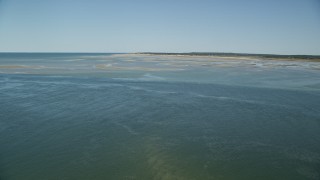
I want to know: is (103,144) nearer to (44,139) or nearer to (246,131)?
(44,139)

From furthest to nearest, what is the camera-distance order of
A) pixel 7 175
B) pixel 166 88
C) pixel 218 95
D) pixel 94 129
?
pixel 166 88 < pixel 218 95 < pixel 94 129 < pixel 7 175

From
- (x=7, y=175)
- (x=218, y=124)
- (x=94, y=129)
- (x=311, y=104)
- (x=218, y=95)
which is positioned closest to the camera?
(x=7, y=175)

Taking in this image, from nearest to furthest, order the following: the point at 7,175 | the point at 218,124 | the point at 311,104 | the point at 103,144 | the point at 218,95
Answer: the point at 7,175 < the point at 103,144 < the point at 218,124 < the point at 311,104 < the point at 218,95

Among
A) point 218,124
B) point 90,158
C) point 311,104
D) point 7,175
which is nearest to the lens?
point 7,175

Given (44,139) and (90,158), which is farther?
(44,139)

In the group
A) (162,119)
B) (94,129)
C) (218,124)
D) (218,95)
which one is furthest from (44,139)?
(218,95)

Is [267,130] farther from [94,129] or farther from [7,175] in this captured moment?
[7,175]

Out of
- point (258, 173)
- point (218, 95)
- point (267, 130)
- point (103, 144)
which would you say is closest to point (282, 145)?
point (267, 130)

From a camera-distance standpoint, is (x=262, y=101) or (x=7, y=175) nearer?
(x=7, y=175)

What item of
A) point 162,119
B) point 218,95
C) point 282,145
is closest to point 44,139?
point 162,119
